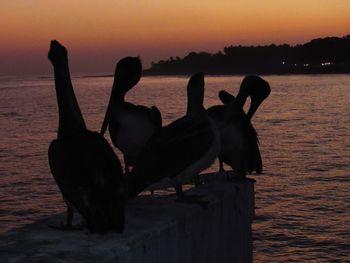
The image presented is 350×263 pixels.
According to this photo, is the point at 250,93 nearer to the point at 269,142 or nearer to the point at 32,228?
the point at 32,228

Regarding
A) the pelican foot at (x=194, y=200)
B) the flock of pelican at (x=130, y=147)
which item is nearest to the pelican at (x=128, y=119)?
the flock of pelican at (x=130, y=147)

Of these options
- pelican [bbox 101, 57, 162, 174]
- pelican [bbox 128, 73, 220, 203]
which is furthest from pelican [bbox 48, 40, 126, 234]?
pelican [bbox 101, 57, 162, 174]

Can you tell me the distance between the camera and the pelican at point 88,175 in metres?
4.59

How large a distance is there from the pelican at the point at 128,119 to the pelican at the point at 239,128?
876mm

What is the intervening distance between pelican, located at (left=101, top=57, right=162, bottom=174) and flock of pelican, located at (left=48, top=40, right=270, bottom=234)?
0.01 meters

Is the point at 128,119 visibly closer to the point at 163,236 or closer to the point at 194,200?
the point at 194,200

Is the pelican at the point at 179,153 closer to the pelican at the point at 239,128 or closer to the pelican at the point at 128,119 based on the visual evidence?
the pelican at the point at 128,119

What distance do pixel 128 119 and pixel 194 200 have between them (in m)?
Result: 2.18

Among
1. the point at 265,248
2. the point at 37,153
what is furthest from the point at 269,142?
the point at 265,248

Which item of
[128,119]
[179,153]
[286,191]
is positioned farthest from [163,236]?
[286,191]

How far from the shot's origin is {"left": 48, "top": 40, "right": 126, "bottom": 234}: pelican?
4.59 metres

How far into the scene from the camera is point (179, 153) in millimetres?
5758

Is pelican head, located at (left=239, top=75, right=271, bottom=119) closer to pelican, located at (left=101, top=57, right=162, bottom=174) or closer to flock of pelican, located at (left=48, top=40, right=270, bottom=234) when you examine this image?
flock of pelican, located at (left=48, top=40, right=270, bottom=234)

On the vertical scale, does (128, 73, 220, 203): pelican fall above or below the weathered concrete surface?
above
